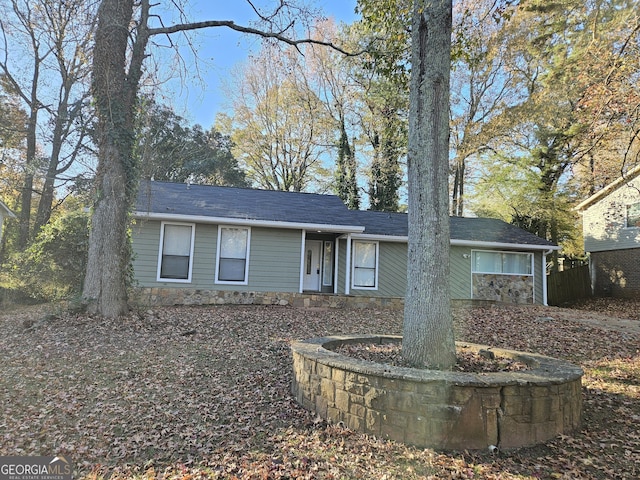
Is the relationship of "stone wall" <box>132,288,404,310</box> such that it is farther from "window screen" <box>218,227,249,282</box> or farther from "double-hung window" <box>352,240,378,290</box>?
"double-hung window" <box>352,240,378,290</box>

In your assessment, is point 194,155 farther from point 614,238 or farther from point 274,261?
point 614,238

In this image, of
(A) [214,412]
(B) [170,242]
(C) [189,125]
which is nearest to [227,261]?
(B) [170,242]

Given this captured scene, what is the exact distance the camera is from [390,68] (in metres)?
6.89

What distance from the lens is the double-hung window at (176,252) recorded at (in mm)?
10969

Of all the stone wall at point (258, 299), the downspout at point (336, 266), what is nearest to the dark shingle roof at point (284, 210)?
the downspout at point (336, 266)

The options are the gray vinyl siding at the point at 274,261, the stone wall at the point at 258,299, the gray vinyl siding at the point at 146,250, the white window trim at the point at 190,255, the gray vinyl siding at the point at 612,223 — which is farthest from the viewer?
the gray vinyl siding at the point at 612,223

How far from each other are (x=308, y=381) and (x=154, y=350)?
3.14 meters

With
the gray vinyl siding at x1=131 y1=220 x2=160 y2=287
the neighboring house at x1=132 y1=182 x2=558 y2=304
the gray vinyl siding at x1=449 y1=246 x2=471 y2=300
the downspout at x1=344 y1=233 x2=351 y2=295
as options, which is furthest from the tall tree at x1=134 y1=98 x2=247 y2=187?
the gray vinyl siding at x1=449 y1=246 x2=471 y2=300

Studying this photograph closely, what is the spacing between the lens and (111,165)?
309 inches

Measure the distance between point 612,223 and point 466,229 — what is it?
7.51 meters

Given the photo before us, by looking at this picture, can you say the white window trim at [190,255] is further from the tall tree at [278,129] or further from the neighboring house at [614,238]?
the neighboring house at [614,238]

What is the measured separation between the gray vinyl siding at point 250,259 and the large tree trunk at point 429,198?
7445 mm

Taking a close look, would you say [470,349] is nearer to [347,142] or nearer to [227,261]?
[227,261]

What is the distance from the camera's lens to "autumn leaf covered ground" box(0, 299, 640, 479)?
3.08 meters
